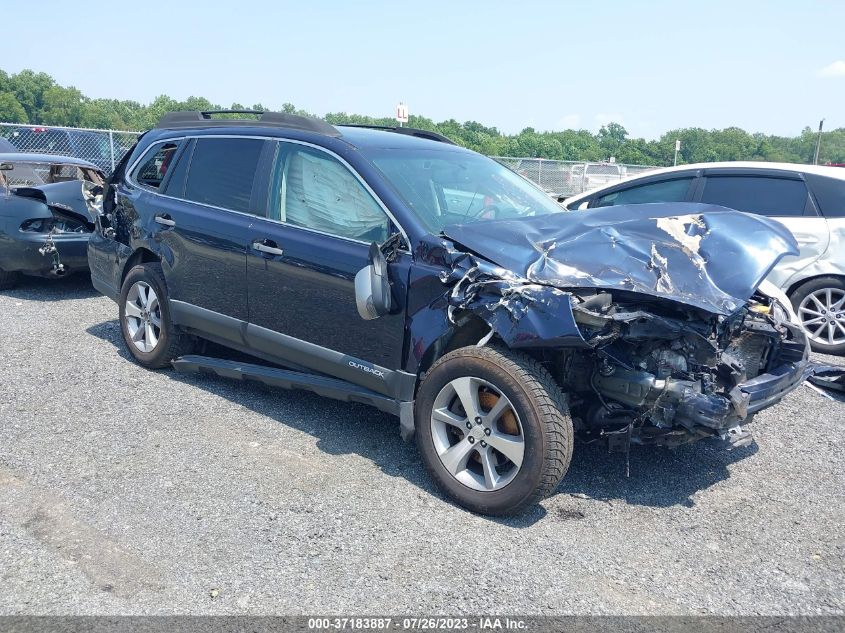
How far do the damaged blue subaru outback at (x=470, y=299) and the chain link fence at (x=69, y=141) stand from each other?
37.9 feet

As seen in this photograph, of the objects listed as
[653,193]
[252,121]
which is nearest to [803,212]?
[653,193]

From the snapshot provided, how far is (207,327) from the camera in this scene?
5.15 m

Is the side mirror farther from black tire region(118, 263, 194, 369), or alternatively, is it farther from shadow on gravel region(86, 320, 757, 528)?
black tire region(118, 263, 194, 369)

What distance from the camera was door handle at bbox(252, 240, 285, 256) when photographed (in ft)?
14.9

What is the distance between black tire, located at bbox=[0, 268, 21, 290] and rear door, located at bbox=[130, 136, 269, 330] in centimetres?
378

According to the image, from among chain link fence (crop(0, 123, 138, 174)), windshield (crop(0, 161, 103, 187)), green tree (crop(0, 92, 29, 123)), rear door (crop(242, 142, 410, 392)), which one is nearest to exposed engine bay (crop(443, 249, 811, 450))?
rear door (crop(242, 142, 410, 392))

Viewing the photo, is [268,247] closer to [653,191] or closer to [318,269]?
[318,269]

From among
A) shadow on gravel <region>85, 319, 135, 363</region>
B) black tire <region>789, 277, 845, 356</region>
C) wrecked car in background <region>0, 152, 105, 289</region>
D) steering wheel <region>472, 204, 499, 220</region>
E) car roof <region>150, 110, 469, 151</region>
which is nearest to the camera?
Answer: steering wheel <region>472, 204, 499, 220</region>

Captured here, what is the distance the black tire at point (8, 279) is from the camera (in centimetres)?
846

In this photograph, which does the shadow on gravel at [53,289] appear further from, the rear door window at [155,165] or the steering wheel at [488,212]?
the steering wheel at [488,212]

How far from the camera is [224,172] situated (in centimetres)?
515

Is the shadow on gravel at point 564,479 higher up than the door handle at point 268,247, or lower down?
lower down

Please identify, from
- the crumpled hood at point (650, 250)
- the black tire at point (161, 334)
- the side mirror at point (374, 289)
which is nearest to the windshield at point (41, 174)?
the black tire at point (161, 334)

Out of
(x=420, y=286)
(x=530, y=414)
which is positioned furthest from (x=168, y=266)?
(x=530, y=414)
